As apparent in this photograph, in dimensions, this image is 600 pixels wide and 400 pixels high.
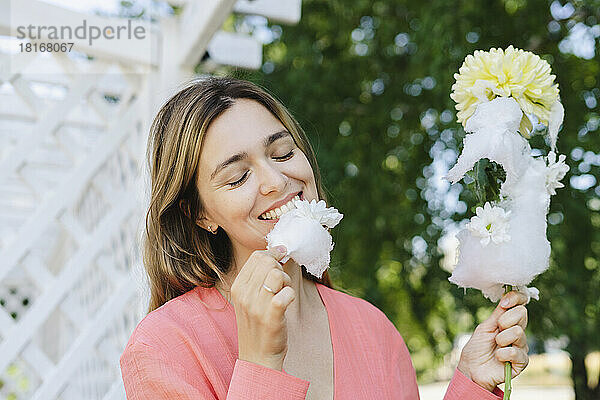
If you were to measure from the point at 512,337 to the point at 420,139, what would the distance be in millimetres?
2515

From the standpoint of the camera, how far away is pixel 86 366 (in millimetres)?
4145

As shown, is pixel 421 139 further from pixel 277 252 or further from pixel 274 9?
pixel 277 252

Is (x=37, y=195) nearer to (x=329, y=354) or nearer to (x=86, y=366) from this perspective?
(x=86, y=366)

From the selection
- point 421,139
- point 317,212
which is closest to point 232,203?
point 317,212

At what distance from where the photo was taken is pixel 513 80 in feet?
4.03

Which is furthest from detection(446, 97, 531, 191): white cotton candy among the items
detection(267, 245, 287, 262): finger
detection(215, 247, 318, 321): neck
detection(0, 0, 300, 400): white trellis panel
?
detection(0, 0, 300, 400): white trellis panel

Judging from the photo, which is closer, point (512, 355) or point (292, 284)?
point (512, 355)

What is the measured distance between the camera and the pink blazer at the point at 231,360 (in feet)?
3.99

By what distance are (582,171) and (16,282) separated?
4468 millimetres

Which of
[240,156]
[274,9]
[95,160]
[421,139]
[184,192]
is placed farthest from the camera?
[421,139]

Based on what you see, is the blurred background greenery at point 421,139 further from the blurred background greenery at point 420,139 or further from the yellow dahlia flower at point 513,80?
the yellow dahlia flower at point 513,80

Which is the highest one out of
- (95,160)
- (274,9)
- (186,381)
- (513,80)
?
(274,9)

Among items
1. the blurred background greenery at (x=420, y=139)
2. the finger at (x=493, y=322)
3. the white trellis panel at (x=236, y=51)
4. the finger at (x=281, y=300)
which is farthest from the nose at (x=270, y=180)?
the white trellis panel at (x=236, y=51)

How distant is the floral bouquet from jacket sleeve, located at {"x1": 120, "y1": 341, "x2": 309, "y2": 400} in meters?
0.39
